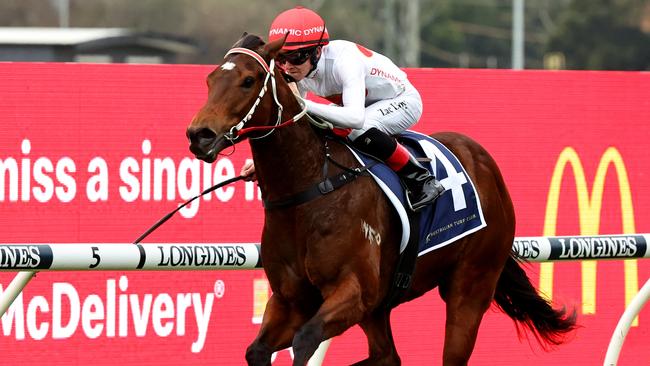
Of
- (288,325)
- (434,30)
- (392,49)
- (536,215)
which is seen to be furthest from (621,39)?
(288,325)

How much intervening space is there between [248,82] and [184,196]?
209cm

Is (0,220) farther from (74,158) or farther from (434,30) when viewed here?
(434,30)

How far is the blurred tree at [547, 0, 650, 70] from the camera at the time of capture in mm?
43000

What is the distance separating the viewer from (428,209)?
5.45 meters

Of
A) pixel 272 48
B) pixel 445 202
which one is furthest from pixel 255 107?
pixel 445 202

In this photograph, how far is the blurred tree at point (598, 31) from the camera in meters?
43.0

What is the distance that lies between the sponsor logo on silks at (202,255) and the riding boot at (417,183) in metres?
0.75

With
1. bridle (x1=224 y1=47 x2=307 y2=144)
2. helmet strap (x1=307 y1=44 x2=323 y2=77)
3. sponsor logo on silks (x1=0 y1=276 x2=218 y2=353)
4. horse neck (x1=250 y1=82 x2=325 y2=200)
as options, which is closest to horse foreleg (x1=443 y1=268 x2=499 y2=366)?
horse neck (x1=250 y1=82 x2=325 y2=200)

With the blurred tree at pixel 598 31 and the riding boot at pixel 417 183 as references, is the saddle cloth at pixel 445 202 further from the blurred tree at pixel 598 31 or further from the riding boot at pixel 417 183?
the blurred tree at pixel 598 31

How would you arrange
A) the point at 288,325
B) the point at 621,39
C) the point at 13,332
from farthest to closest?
the point at 621,39 → the point at 13,332 → the point at 288,325

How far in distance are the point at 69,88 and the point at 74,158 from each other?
34 cm

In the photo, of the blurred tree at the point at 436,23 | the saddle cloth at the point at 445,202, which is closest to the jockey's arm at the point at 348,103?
the saddle cloth at the point at 445,202

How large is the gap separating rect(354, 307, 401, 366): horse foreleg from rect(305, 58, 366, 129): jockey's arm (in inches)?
36.7

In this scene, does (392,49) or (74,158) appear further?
(392,49)
